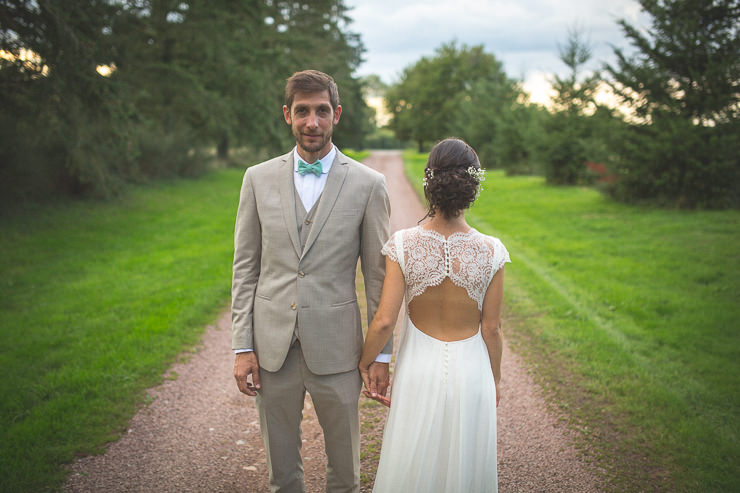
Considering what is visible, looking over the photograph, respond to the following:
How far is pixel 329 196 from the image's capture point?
2.35 m

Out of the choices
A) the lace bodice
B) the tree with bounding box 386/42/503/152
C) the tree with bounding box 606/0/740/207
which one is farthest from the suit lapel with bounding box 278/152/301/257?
the tree with bounding box 386/42/503/152

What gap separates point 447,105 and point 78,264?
46.4 meters

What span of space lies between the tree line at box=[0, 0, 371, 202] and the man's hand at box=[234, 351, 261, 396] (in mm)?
9142

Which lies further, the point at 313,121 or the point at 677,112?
the point at 677,112

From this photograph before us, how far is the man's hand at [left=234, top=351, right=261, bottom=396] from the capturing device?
2.39m

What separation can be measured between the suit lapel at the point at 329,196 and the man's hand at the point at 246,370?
2.09ft

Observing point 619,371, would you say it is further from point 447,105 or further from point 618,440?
point 447,105

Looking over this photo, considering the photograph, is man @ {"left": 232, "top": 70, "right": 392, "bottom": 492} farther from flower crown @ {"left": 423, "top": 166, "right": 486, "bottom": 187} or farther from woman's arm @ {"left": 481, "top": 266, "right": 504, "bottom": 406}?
woman's arm @ {"left": 481, "top": 266, "right": 504, "bottom": 406}

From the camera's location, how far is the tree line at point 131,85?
8.98 m

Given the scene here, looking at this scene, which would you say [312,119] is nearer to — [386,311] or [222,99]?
[386,311]

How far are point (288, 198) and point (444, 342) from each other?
3.63ft

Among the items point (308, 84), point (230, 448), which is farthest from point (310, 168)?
point (230, 448)

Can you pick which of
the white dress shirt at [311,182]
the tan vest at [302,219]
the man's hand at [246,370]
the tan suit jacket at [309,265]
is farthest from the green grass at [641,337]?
the white dress shirt at [311,182]

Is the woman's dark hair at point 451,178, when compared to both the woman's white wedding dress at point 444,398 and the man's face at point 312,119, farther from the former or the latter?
the man's face at point 312,119
